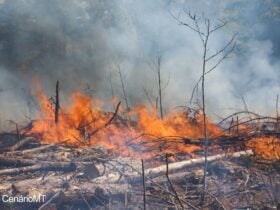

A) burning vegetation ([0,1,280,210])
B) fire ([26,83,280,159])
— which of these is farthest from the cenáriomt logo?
fire ([26,83,280,159])

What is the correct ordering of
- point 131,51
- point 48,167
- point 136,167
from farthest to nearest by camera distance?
1. point 131,51
2. point 48,167
3. point 136,167

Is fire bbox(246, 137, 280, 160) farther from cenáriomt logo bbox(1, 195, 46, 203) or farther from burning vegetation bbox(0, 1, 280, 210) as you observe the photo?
cenáriomt logo bbox(1, 195, 46, 203)

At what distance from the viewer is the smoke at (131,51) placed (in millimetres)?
15562

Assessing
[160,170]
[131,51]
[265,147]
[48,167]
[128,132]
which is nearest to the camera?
[160,170]

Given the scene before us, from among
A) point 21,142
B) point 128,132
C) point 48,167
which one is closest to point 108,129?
point 128,132

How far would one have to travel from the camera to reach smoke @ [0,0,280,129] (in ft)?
51.1

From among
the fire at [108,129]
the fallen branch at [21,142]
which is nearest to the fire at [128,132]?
the fire at [108,129]

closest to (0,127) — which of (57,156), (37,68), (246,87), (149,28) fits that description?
(37,68)

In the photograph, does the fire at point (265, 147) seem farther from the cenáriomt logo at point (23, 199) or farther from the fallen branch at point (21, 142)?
the fallen branch at point (21, 142)

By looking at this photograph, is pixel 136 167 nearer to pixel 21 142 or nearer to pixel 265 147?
pixel 265 147

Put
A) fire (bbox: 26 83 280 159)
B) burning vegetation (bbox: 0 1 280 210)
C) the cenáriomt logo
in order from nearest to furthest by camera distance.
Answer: the cenáriomt logo < burning vegetation (bbox: 0 1 280 210) < fire (bbox: 26 83 280 159)

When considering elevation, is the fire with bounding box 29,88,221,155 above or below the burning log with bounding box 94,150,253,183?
above

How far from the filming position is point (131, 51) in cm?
1722

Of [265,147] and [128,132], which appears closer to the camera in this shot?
[265,147]
